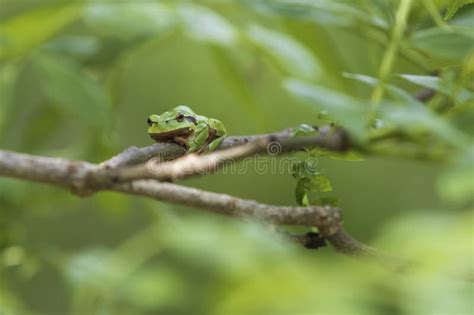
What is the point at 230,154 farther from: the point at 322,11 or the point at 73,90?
the point at 73,90

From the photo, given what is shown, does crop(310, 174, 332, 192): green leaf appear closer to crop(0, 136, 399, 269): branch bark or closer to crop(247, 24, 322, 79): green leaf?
crop(0, 136, 399, 269): branch bark

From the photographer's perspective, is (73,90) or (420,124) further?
(73,90)

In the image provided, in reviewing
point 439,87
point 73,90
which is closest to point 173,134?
point 439,87

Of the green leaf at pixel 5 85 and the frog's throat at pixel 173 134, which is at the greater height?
the green leaf at pixel 5 85

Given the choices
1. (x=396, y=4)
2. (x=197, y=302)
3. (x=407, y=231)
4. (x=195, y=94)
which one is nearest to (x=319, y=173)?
(x=396, y=4)

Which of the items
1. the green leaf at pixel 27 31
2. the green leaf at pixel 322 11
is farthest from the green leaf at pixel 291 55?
the green leaf at pixel 27 31

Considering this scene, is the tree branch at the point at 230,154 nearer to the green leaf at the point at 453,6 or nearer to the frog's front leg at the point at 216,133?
the frog's front leg at the point at 216,133

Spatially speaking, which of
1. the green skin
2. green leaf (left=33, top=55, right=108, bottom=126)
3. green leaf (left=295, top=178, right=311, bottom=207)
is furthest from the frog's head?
green leaf (left=33, top=55, right=108, bottom=126)
